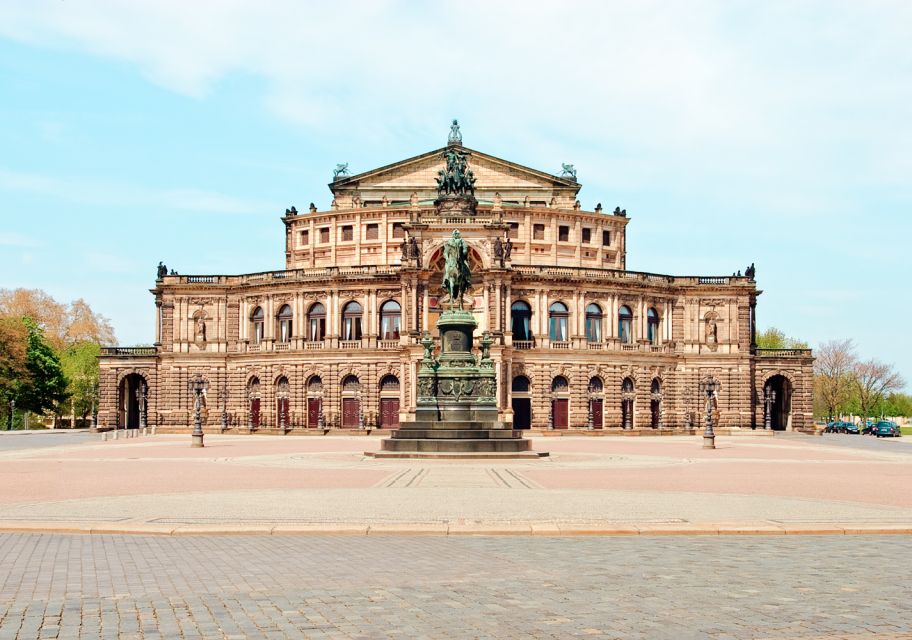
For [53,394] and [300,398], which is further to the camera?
[53,394]

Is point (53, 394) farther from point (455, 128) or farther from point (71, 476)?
point (71, 476)

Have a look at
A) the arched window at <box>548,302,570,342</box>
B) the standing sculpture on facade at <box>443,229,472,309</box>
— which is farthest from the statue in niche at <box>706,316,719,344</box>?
the standing sculpture on facade at <box>443,229,472,309</box>

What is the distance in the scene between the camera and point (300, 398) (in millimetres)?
93062

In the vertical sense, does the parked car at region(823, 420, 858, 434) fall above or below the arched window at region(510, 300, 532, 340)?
below

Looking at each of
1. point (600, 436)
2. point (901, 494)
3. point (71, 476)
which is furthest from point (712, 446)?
point (71, 476)

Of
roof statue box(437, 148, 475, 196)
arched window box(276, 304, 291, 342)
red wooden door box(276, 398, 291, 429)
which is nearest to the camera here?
roof statue box(437, 148, 475, 196)

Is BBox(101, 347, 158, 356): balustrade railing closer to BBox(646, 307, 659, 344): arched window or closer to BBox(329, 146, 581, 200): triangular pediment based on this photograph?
BBox(329, 146, 581, 200): triangular pediment

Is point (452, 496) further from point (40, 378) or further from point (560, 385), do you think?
point (40, 378)

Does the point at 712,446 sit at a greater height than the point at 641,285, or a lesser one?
lesser

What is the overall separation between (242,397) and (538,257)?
31.6 meters

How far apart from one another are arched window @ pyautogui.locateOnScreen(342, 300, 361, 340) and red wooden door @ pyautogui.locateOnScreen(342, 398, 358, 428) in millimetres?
5965

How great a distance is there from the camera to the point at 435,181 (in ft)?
338

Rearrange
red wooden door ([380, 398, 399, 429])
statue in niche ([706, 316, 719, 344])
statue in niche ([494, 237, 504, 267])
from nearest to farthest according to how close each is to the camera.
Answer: statue in niche ([494, 237, 504, 267]) → red wooden door ([380, 398, 399, 429]) → statue in niche ([706, 316, 719, 344])

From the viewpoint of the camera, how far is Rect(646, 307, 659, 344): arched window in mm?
96000
